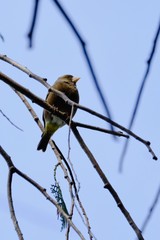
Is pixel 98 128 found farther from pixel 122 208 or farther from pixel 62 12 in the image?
pixel 62 12

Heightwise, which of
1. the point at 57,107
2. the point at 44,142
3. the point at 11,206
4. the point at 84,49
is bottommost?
the point at 84,49

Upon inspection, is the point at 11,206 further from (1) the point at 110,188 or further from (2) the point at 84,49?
(2) the point at 84,49

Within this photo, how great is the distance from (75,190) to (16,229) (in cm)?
50

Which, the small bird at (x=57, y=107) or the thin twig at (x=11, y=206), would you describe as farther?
the small bird at (x=57, y=107)

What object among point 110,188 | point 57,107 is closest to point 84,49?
point 110,188

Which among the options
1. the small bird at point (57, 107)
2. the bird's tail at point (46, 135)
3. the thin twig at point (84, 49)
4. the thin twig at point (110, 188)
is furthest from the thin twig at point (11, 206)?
the bird's tail at point (46, 135)

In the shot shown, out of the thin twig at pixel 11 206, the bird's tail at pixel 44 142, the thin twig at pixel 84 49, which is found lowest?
the thin twig at pixel 84 49

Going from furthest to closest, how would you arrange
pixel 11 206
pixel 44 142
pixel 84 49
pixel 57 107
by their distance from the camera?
pixel 44 142
pixel 57 107
pixel 11 206
pixel 84 49

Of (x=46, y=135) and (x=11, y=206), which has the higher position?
(x=46, y=135)

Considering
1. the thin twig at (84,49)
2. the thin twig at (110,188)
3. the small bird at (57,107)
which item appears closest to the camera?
the thin twig at (84,49)

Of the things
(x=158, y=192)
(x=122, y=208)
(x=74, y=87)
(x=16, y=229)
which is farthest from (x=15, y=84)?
(x=74, y=87)

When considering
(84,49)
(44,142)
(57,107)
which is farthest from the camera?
(44,142)

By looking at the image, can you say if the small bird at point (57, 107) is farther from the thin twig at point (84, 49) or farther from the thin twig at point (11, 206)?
the thin twig at point (84, 49)

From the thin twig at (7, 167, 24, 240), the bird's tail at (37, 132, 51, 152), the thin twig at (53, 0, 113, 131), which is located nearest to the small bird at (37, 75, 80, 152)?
the bird's tail at (37, 132, 51, 152)
